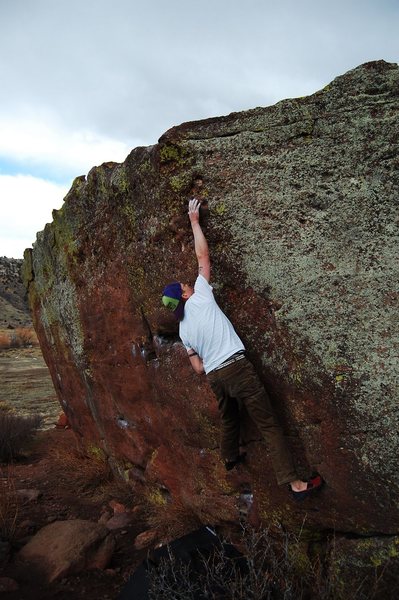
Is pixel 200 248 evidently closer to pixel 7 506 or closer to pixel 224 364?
pixel 224 364

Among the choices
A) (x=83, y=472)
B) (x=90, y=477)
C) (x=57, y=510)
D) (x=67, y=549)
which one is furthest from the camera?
(x=83, y=472)

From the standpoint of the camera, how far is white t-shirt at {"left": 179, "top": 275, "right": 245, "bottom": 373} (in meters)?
3.16

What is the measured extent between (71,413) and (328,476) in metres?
4.51

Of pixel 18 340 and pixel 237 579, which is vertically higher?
pixel 18 340

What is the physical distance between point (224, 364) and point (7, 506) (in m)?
2.97

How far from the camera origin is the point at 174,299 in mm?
3316

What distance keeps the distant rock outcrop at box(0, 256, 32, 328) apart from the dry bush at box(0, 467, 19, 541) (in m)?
28.0

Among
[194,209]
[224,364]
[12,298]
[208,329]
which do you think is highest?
[12,298]

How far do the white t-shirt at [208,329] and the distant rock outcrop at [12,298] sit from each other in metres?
31.1

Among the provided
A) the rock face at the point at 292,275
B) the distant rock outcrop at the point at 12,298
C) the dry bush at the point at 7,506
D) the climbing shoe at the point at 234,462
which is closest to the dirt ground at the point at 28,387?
the dry bush at the point at 7,506

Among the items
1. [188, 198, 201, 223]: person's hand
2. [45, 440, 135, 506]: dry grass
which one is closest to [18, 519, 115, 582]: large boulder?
[45, 440, 135, 506]: dry grass

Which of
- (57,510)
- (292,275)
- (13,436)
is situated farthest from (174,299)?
(13,436)

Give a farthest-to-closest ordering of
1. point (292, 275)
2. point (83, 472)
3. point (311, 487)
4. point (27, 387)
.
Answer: point (27, 387), point (83, 472), point (292, 275), point (311, 487)

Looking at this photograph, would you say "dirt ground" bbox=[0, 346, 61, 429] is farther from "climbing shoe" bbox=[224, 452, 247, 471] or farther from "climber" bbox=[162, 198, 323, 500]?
"climber" bbox=[162, 198, 323, 500]
